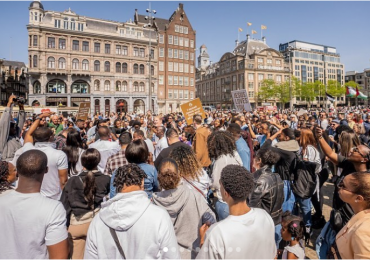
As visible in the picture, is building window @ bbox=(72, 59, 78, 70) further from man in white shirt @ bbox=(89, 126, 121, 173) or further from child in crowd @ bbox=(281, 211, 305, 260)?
child in crowd @ bbox=(281, 211, 305, 260)

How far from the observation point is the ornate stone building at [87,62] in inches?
1539

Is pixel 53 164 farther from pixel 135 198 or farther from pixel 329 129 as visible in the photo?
pixel 329 129

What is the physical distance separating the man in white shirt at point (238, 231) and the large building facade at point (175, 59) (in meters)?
49.5

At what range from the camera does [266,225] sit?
2154 mm

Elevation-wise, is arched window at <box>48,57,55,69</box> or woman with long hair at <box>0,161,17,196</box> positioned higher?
arched window at <box>48,57,55,69</box>

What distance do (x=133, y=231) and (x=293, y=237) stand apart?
2.27 m

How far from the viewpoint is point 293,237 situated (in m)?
3.18

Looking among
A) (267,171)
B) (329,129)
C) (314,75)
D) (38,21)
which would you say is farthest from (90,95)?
(314,75)

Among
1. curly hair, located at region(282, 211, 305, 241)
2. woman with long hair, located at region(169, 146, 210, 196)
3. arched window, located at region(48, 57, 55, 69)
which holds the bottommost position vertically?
curly hair, located at region(282, 211, 305, 241)

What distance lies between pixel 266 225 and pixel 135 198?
1.18m

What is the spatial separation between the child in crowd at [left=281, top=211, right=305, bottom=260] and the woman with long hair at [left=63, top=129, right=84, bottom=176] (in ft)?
12.4

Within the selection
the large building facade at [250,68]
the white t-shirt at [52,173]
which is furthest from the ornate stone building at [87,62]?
the white t-shirt at [52,173]

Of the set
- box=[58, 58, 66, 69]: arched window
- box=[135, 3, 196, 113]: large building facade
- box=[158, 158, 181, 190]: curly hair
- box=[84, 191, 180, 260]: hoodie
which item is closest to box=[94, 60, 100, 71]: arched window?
box=[58, 58, 66, 69]: arched window

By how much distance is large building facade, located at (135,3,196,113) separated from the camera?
172 feet
